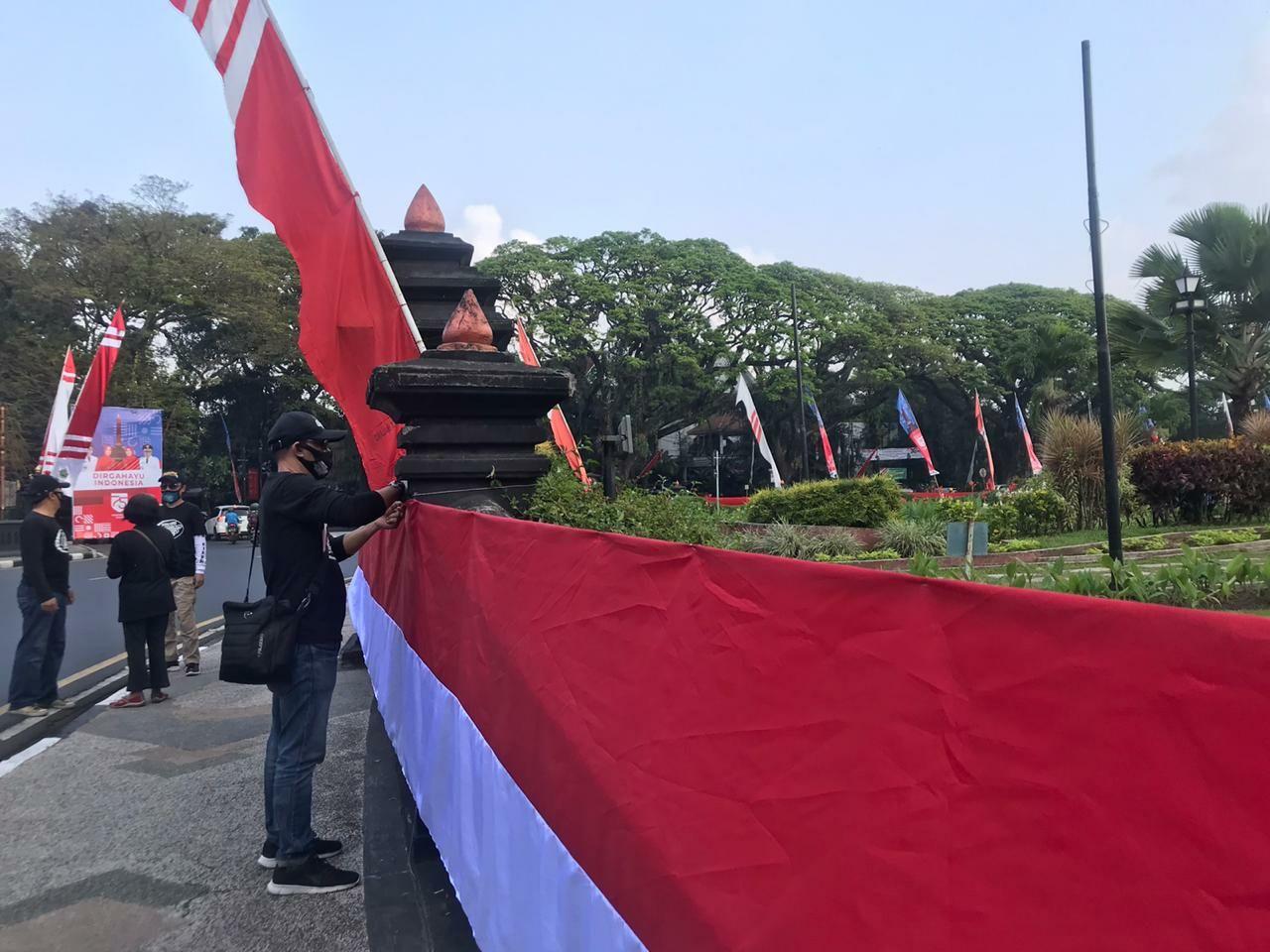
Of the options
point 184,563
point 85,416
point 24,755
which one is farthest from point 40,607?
point 85,416

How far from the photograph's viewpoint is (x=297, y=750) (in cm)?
385

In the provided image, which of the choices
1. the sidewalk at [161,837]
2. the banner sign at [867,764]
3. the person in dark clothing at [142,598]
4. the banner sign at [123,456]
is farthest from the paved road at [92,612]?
the banner sign at [867,764]

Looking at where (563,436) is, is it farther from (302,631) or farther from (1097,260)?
(1097,260)

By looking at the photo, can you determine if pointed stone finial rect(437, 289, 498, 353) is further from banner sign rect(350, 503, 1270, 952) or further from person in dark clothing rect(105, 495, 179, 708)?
person in dark clothing rect(105, 495, 179, 708)

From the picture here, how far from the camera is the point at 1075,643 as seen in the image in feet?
3.19

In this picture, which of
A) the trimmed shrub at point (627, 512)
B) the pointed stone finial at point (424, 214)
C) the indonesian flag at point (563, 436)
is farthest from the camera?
the pointed stone finial at point (424, 214)

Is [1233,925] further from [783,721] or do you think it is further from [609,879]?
[609,879]

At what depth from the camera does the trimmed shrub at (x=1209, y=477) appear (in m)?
14.2

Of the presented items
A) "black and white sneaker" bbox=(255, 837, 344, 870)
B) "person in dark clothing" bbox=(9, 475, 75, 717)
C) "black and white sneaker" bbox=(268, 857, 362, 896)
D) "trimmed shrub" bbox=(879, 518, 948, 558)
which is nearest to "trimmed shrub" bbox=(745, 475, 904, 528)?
"trimmed shrub" bbox=(879, 518, 948, 558)

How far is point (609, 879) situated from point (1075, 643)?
124cm

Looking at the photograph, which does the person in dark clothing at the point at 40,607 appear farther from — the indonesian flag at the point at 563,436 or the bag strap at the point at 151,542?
the indonesian flag at the point at 563,436

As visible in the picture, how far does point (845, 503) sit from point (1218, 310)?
8.71m

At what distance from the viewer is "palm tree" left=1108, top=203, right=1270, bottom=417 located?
16.5 metres

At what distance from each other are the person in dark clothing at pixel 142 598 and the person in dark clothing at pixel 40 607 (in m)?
0.41
